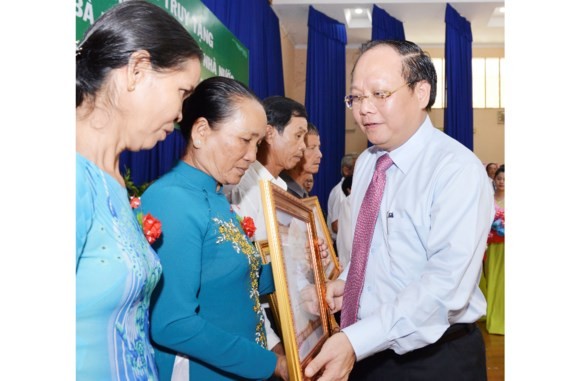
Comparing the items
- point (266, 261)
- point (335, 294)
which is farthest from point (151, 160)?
point (335, 294)

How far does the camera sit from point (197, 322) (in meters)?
1.18

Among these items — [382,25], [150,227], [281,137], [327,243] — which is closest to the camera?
[150,227]

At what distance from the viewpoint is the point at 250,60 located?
19.0ft

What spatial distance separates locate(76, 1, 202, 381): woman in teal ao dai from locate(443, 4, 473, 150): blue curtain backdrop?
7991 millimetres

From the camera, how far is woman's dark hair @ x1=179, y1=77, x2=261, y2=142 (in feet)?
4.77

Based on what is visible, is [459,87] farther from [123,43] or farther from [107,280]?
[107,280]

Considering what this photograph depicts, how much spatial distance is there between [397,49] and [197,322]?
93cm

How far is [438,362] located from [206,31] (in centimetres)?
198

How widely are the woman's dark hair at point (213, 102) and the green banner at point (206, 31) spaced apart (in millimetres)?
368

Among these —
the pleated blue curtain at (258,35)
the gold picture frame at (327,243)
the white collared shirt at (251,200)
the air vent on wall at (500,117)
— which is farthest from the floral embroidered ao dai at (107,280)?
the air vent on wall at (500,117)

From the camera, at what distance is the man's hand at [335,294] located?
1.83 meters

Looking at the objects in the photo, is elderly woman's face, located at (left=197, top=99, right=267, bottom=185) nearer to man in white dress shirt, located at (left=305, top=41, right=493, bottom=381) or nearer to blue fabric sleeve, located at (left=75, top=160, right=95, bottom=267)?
man in white dress shirt, located at (left=305, top=41, right=493, bottom=381)

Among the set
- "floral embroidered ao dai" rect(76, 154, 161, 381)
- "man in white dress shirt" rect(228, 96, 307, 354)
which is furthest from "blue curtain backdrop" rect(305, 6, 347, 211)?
"floral embroidered ao dai" rect(76, 154, 161, 381)
